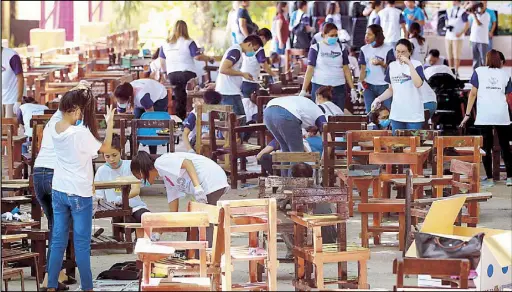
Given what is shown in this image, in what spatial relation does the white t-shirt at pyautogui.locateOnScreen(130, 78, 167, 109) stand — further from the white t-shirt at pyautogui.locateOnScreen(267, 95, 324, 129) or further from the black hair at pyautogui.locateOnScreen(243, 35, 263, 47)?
the white t-shirt at pyautogui.locateOnScreen(267, 95, 324, 129)

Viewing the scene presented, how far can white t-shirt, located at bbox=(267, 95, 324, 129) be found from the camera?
46.2 ft

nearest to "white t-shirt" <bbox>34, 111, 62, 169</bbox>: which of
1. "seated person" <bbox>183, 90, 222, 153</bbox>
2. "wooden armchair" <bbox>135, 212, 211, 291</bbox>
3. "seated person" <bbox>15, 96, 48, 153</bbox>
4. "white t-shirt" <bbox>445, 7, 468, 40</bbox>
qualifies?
"wooden armchair" <bbox>135, 212, 211, 291</bbox>

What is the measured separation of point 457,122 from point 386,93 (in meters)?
2.88

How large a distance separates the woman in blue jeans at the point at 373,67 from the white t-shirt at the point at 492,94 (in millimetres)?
2032

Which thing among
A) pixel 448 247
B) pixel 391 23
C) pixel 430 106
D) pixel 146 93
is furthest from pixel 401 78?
pixel 391 23

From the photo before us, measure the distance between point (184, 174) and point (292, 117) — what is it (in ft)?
9.68

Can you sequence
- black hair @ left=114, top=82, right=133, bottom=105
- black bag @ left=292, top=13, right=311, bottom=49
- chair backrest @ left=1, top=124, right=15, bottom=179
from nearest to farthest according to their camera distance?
chair backrest @ left=1, top=124, right=15, bottom=179, black hair @ left=114, top=82, right=133, bottom=105, black bag @ left=292, top=13, right=311, bottom=49

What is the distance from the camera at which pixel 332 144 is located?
1468cm

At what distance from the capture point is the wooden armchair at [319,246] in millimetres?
10031

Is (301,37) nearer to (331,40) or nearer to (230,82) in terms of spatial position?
(230,82)

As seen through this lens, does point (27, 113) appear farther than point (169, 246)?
Yes

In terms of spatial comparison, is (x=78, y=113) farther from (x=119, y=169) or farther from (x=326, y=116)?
(x=326, y=116)

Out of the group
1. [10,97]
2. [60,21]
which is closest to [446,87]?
[10,97]

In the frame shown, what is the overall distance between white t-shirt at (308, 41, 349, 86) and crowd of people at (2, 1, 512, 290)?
0.01 meters
